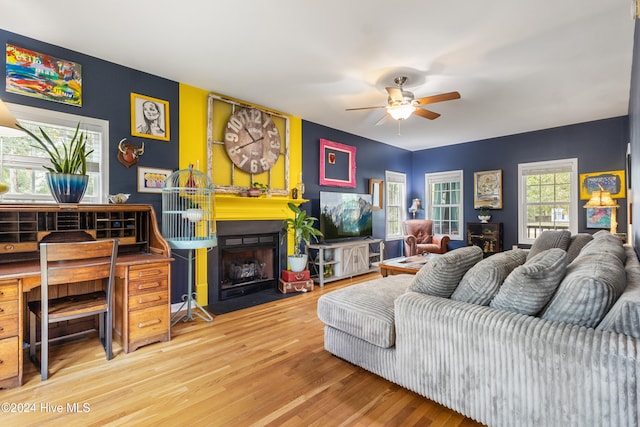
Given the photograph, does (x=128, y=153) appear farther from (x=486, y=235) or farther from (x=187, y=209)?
(x=486, y=235)

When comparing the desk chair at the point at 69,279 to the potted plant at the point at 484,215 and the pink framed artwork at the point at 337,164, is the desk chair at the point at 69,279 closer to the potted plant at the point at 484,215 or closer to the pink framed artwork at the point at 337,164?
the pink framed artwork at the point at 337,164

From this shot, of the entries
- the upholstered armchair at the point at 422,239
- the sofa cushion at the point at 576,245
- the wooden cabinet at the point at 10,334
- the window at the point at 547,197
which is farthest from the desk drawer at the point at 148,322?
the window at the point at 547,197

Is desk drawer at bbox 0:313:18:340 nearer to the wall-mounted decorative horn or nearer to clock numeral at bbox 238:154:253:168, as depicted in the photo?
the wall-mounted decorative horn

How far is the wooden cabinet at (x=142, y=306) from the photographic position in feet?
8.13

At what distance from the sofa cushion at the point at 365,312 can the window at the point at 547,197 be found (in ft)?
14.0

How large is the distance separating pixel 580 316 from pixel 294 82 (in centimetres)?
321

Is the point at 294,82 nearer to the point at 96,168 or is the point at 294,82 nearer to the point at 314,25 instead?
the point at 314,25

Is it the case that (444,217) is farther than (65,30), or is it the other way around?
(444,217)

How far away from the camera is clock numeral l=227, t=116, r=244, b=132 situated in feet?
12.9

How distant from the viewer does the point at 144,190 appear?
3252 millimetres

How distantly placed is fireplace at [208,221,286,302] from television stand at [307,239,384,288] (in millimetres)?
578

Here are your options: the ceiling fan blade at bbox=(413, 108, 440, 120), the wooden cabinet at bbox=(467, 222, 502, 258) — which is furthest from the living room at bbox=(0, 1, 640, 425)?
the ceiling fan blade at bbox=(413, 108, 440, 120)

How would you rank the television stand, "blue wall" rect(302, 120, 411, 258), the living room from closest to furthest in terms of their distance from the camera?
the living room
the television stand
"blue wall" rect(302, 120, 411, 258)

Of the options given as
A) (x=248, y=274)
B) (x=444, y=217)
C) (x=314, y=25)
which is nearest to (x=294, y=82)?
(x=314, y=25)
